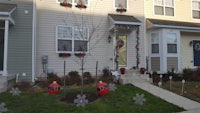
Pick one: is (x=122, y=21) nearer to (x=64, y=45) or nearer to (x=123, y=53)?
(x=123, y=53)

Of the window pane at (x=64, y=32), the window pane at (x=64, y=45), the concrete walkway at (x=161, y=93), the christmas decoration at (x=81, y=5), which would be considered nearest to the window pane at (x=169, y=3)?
the christmas decoration at (x=81, y=5)

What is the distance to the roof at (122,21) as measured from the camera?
14.3 meters

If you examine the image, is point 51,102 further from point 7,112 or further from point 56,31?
point 56,31

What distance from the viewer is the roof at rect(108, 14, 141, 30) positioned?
47.0 feet

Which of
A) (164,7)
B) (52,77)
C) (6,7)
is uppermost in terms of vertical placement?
(164,7)

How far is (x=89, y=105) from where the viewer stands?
331 inches

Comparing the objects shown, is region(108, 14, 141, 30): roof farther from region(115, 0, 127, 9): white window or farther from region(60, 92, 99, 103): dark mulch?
region(60, 92, 99, 103): dark mulch

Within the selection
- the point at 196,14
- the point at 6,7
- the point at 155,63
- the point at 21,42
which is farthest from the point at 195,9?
the point at 6,7

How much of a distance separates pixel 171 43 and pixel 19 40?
9.33 meters

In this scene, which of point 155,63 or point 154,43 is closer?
point 155,63

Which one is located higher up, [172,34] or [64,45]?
[172,34]

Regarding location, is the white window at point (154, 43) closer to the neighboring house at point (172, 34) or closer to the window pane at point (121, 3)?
the neighboring house at point (172, 34)

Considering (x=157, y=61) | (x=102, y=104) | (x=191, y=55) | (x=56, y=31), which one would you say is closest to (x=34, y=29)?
(x=56, y=31)

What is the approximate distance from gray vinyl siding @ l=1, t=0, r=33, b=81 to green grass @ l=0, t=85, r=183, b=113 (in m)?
2.96
